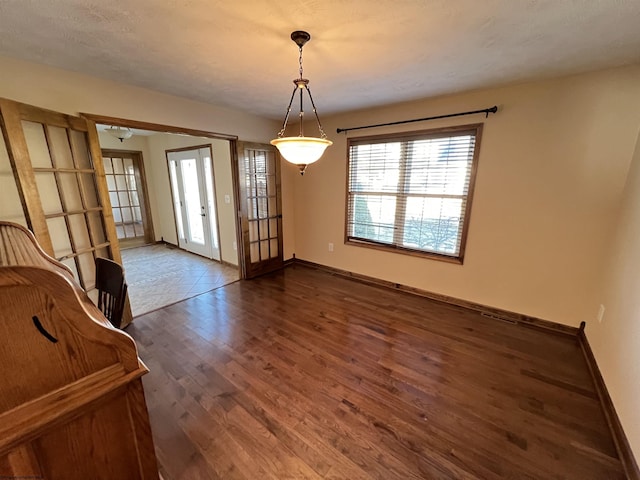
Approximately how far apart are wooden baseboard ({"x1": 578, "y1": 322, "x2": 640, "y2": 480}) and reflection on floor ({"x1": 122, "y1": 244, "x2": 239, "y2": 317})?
393cm

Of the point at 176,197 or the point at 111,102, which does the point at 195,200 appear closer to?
the point at 176,197

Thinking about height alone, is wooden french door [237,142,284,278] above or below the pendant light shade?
below

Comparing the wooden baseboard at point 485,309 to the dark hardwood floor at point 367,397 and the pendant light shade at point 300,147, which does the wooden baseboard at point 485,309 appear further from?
the pendant light shade at point 300,147

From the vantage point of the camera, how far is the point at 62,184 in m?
2.20

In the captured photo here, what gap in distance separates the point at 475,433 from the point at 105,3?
3.18 m

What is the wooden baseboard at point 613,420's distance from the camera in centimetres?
138

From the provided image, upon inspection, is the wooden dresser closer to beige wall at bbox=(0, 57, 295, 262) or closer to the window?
beige wall at bbox=(0, 57, 295, 262)

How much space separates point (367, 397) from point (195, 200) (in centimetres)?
458

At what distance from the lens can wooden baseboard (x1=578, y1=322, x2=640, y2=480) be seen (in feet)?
4.52

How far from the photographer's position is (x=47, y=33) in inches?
65.0

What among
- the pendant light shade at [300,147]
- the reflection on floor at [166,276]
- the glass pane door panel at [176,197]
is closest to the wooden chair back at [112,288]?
the pendant light shade at [300,147]

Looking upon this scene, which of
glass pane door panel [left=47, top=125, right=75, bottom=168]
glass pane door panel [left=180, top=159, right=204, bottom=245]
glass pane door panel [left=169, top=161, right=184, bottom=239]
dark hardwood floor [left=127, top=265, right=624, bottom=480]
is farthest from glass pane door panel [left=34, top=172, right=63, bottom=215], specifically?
glass pane door panel [left=169, top=161, right=184, bottom=239]

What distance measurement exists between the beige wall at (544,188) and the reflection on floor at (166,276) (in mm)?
3133

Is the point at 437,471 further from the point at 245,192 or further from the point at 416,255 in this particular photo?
the point at 245,192
